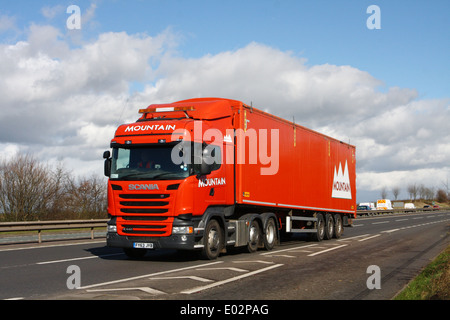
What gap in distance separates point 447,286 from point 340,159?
53.7 feet

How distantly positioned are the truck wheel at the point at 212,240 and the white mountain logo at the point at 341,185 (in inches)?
401

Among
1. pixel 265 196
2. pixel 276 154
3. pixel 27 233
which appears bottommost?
pixel 27 233

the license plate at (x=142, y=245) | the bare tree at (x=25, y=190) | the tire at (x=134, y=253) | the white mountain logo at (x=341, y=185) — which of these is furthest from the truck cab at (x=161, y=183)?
the bare tree at (x=25, y=190)

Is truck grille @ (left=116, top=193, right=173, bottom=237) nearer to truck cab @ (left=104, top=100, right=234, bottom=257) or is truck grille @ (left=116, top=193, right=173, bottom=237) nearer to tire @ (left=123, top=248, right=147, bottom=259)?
truck cab @ (left=104, top=100, right=234, bottom=257)

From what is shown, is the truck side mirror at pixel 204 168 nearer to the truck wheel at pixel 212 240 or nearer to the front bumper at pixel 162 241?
the truck wheel at pixel 212 240

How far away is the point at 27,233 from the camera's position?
26359mm

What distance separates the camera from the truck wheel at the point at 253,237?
14.7m

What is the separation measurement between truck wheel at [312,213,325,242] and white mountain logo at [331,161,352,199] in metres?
1.55

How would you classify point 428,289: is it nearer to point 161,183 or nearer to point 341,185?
point 161,183

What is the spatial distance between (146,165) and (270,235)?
18.8 feet

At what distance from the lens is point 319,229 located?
20609mm

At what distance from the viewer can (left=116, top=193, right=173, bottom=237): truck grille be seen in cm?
1176
